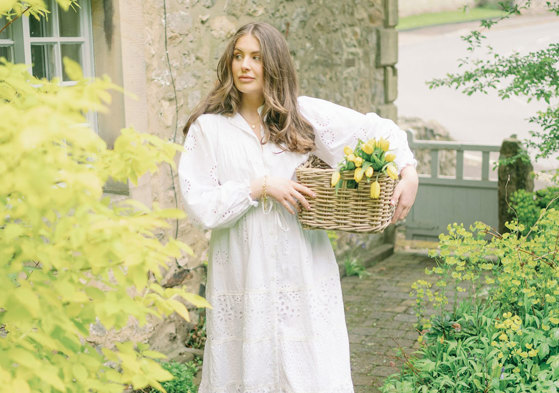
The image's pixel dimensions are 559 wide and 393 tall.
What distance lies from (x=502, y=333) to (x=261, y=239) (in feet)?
4.66

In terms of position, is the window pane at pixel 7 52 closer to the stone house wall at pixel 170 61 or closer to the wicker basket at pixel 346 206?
the stone house wall at pixel 170 61

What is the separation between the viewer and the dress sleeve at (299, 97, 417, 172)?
3156mm

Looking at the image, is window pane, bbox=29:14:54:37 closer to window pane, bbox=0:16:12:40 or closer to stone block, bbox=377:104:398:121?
window pane, bbox=0:16:12:40

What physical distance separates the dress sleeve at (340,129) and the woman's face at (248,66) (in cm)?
29

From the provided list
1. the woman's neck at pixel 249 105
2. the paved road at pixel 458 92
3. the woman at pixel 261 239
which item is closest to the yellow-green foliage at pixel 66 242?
the woman at pixel 261 239

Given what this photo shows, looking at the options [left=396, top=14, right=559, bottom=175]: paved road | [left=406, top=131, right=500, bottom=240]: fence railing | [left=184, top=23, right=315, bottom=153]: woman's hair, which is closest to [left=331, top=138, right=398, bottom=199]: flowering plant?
[left=184, top=23, right=315, bottom=153]: woman's hair

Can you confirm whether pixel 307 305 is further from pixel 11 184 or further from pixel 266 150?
pixel 11 184

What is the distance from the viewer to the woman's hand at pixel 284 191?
2824 millimetres

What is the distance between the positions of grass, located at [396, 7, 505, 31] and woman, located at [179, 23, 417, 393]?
22.2 metres

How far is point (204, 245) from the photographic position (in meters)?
5.04

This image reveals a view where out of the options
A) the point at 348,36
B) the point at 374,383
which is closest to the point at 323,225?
the point at 374,383

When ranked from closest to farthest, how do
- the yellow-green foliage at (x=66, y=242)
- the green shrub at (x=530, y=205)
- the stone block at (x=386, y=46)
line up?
the yellow-green foliage at (x=66, y=242) → the green shrub at (x=530, y=205) → the stone block at (x=386, y=46)

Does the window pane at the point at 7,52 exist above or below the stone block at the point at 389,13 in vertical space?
below

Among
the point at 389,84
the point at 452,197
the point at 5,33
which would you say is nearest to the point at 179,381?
the point at 5,33
